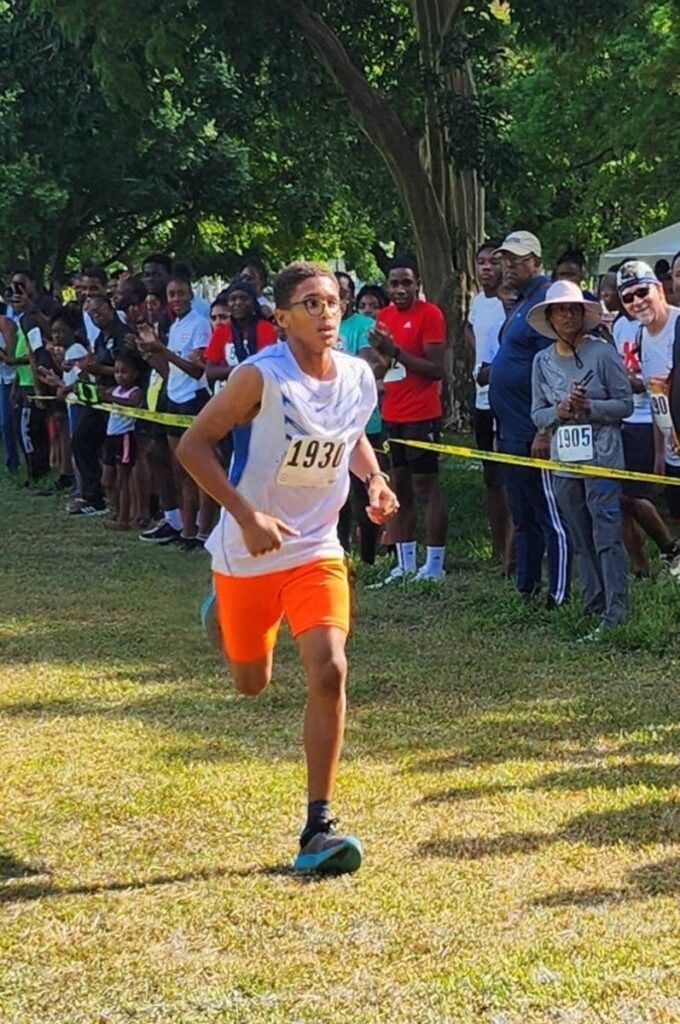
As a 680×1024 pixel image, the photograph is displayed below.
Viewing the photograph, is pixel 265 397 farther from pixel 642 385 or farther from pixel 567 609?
pixel 642 385

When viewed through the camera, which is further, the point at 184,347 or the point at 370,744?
the point at 184,347

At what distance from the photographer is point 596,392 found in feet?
27.7

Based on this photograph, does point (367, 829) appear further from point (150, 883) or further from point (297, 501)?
point (297, 501)

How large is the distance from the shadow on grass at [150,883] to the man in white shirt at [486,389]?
18.7 ft

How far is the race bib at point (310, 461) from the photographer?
5.21m

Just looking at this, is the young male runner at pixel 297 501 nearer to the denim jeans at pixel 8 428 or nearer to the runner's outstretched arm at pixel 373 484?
Answer: the runner's outstretched arm at pixel 373 484

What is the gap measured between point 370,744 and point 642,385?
12.9ft

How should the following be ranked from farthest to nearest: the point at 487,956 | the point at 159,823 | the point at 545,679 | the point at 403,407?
1. the point at 403,407
2. the point at 545,679
3. the point at 159,823
4. the point at 487,956

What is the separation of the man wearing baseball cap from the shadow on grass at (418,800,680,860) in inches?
141

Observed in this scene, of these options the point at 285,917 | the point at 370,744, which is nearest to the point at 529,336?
the point at 370,744

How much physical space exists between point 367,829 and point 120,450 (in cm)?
900

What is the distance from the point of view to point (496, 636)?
28.9ft

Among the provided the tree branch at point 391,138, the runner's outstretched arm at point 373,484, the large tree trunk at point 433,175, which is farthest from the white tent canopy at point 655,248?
the runner's outstretched arm at point 373,484

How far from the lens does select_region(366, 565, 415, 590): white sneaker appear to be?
10.5 m
